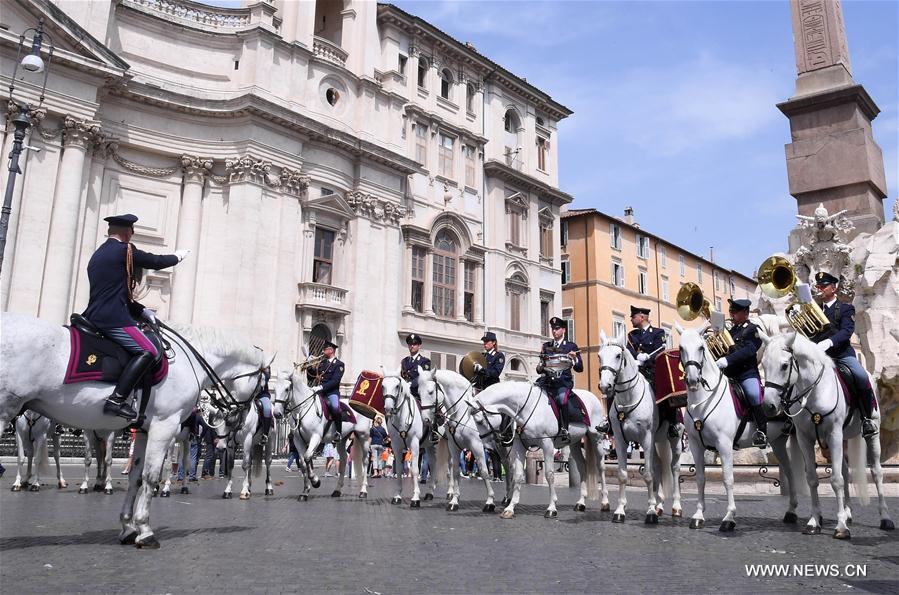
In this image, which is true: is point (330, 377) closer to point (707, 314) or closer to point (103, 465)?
point (103, 465)

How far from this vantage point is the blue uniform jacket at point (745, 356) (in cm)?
867

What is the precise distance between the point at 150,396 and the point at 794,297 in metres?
8.64

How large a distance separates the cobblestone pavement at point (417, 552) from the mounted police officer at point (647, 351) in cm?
134

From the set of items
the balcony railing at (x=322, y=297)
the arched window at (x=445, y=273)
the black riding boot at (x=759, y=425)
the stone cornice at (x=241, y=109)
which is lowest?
the black riding boot at (x=759, y=425)

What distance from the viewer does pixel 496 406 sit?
10.2m

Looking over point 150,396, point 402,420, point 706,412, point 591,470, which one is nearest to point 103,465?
point 402,420

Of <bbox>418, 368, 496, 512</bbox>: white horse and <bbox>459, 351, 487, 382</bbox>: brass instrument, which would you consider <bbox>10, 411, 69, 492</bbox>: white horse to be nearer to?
<bbox>418, 368, 496, 512</bbox>: white horse

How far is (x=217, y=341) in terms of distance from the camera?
7641mm

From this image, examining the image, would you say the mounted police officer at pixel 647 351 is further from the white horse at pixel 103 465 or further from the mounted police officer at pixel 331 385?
the white horse at pixel 103 465

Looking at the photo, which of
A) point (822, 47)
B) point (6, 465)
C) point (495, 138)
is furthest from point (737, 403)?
point (495, 138)

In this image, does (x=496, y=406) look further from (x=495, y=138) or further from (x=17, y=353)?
(x=495, y=138)

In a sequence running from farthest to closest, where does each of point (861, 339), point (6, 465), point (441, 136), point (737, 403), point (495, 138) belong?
point (495, 138)
point (441, 136)
point (6, 465)
point (861, 339)
point (737, 403)

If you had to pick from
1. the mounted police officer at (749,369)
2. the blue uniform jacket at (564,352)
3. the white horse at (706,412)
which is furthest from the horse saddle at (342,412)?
the mounted police officer at (749,369)

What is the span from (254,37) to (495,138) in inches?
618
